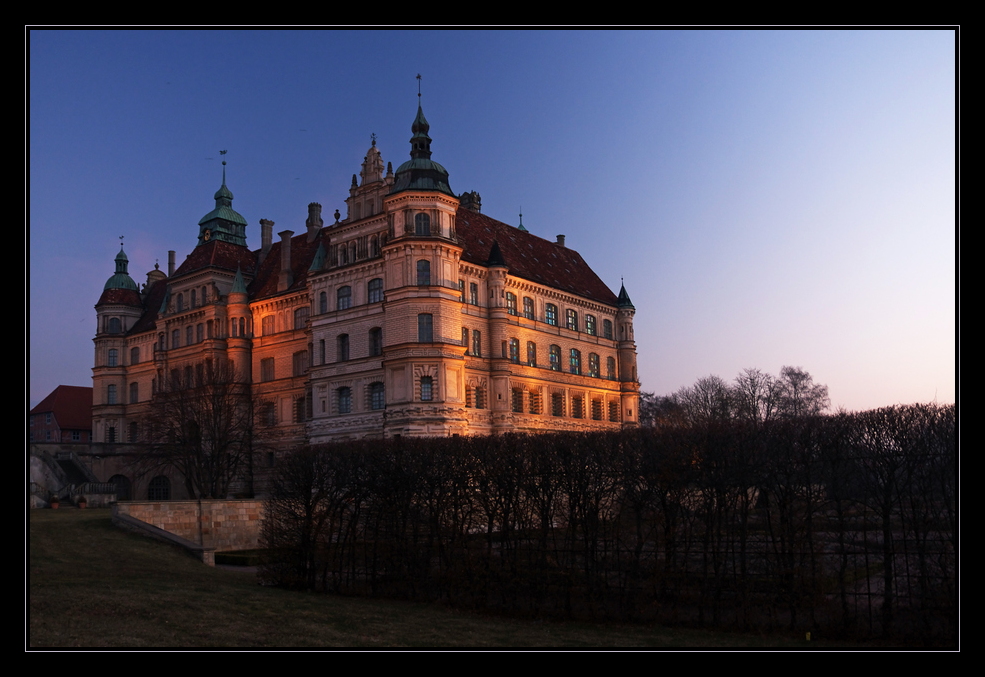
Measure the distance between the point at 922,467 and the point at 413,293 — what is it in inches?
1609

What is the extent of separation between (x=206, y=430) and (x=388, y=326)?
16.4m

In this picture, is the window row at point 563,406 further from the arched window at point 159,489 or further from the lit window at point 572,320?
the arched window at point 159,489

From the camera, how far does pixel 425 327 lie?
58531 mm

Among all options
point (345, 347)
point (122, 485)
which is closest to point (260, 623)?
point (345, 347)

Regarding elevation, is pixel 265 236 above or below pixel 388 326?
above

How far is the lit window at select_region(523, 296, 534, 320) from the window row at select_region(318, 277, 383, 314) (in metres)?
12.7

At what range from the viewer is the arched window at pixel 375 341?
61406 mm

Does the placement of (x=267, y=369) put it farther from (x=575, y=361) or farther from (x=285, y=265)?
(x=575, y=361)

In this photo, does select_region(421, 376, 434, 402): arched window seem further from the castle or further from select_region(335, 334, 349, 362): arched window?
select_region(335, 334, 349, 362): arched window

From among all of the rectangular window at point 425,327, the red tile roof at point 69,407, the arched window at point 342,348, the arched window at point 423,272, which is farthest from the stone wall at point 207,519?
the red tile roof at point 69,407

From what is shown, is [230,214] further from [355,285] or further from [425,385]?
[425,385]
